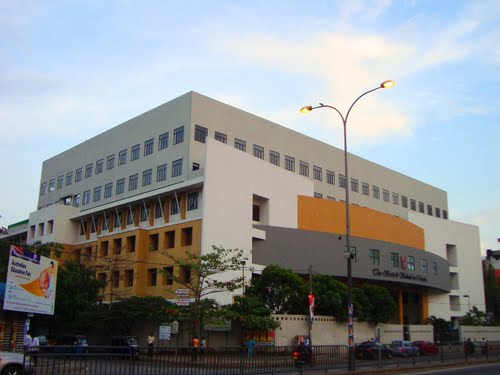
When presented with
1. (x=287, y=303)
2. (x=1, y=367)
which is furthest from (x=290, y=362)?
(x=287, y=303)

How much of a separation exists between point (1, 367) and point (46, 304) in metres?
7.28

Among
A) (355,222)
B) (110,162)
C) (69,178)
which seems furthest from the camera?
(69,178)

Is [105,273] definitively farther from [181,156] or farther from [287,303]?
[287,303]

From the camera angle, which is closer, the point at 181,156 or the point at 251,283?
the point at 251,283

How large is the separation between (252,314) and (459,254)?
56069mm

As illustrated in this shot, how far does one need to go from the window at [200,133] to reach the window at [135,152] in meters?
9.03

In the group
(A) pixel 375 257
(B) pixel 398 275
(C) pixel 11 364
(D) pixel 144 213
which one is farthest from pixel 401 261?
(C) pixel 11 364

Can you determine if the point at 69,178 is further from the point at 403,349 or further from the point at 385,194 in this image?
the point at 403,349

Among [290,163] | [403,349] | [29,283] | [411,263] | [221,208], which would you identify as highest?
[290,163]

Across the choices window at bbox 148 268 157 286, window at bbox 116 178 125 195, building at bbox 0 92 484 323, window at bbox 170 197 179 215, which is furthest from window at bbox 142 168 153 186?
window at bbox 148 268 157 286

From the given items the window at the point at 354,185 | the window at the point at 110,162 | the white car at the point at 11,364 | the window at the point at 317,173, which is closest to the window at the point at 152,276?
the window at the point at 110,162

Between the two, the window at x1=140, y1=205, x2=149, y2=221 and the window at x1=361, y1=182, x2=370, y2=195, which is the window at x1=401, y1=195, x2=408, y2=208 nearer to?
the window at x1=361, y1=182, x2=370, y2=195

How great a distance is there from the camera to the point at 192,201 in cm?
4906

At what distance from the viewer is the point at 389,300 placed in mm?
49375
